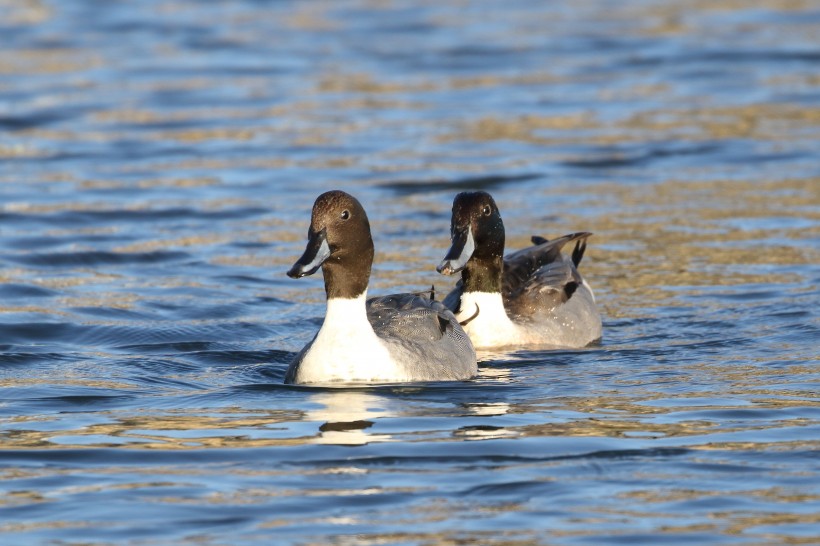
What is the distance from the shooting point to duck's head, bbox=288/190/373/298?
877cm

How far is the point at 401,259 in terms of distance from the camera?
43.5ft

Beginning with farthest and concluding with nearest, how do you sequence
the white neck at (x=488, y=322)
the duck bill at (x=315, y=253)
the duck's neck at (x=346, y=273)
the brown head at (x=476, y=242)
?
the white neck at (x=488, y=322) → the brown head at (x=476, y=242) → the duck's neck at (x=346, y=273) → the duck bill at (x=315, y=253)

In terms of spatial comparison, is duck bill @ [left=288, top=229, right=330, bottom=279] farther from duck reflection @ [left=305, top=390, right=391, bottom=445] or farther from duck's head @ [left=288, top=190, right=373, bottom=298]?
duck reflection @ [left=305, top=390, right=391, bottom=445]

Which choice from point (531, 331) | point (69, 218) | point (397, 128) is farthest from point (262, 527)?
point (397, 128)

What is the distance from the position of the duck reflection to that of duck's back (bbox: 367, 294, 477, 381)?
16.8 inches

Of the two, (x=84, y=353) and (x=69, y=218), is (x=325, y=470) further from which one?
(x=69, y=218)

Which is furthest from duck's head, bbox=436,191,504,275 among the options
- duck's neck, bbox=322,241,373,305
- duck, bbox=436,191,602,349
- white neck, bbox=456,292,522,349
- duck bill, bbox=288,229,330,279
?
duck bill, bbox=288,229,330,279

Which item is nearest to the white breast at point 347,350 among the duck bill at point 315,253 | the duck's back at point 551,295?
the duck bill at point 315,253

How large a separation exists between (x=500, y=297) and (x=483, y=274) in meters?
0.22

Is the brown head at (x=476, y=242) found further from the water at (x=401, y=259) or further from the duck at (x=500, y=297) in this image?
the water at (x=401, y=259)

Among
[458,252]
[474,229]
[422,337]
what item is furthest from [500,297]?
[422,337]

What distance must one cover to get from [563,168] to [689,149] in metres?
1.56

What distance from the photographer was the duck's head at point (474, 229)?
10.3m

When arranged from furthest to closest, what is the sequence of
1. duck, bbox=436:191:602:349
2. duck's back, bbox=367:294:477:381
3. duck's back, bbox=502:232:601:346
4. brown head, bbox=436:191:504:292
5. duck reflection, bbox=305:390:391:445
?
duck's back, bbox=502:232:601:346 → duck, bbox=436:191:602:349 → brown head, bbox=436:191:504:292 → duck's back, bbox=367:294:477:381 → duck reflection, bbox=305:390:391:445
